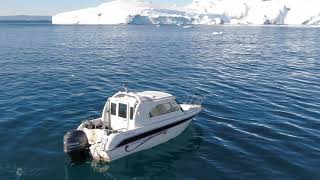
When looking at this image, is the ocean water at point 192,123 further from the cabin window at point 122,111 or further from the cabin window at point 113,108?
the cabin window at point 113,108

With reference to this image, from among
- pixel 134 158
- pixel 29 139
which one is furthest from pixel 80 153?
pixel 29 139

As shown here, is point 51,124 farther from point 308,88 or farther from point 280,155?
point 308,88

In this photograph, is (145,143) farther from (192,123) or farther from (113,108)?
(192,123)

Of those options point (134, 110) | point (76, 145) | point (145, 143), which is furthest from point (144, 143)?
point (76, 145)

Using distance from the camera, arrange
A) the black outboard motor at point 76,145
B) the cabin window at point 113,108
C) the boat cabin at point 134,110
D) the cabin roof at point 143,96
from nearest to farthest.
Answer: the black outboard motor at point 76,145 → the boat cabin at point 134,110 → the cabin roof at point 143,96 → the cabin window at point 113,108

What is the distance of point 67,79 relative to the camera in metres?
44.2

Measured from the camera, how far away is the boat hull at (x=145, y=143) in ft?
68.6

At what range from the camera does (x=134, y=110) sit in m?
22.1

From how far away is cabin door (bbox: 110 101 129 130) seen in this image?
22430mm

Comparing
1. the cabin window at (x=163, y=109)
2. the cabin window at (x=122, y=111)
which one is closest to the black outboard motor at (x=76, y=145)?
the cabin window at (x=122, y=111)

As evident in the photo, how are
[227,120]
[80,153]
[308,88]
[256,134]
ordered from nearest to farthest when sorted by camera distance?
[80,153]
[256,134]
[227,120]
[308,88]

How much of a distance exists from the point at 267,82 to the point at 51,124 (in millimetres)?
25784

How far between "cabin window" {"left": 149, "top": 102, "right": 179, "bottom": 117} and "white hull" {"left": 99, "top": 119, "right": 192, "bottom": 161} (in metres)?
1.15

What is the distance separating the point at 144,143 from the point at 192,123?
6.35 m
